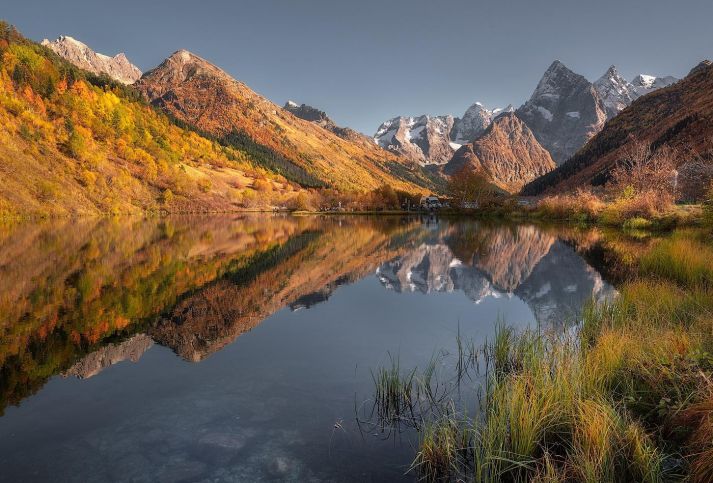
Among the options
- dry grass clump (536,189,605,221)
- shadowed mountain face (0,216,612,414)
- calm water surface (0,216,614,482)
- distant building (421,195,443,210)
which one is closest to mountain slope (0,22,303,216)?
shadowed mountain face (0,216,612,414)

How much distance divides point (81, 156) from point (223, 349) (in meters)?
119

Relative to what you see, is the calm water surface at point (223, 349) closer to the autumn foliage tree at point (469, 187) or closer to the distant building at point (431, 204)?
the autumn foliage tree at point (469, 187)

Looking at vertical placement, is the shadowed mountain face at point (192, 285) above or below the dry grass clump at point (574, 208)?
below

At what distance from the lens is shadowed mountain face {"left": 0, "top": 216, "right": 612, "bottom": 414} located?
47.3 ft

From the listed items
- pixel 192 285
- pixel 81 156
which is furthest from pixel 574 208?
pixel 81 156

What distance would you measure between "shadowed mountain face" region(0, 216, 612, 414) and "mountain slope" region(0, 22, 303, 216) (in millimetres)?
45848

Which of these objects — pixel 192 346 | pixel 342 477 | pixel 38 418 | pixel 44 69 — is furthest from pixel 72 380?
pixel 44 69

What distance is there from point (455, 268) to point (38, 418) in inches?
1114

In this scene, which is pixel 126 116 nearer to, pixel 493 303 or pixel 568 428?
pixel 493 303

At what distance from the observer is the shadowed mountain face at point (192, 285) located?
567 inches

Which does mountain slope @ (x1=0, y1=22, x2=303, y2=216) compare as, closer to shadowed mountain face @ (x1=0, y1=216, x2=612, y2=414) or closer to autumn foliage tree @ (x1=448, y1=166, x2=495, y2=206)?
shadowed mountain face @ (x1=0, y1=216, x2=612, y2=414)

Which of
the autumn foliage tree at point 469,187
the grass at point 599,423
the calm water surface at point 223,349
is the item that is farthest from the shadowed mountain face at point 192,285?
the autumn foliage tree at point 469,187

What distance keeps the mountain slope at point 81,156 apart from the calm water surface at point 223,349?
206 ft

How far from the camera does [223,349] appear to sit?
48.5 feet
